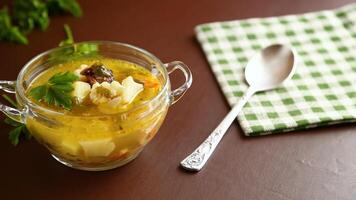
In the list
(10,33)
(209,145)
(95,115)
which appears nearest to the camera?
(95,115)

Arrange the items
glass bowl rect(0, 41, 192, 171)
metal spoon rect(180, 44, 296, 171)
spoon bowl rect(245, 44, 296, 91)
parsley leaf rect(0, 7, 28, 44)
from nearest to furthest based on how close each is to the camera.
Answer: glass bowl rect(0, 41, 192, 171) → metal spoon rect(180, 44, 296, 171) → spoon bowl rect(245, 44, 296, 91) → parsley leaf rect(0, 7, 28, 44)

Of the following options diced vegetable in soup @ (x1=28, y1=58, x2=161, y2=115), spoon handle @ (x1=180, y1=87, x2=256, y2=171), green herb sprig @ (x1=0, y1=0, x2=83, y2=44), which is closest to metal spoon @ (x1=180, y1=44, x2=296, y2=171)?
spoon handle @ (x1=180, y1=87, x2=256, y2=171)

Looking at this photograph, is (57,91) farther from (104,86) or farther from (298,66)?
(298,66)

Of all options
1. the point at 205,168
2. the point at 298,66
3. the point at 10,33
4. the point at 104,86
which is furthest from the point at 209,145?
the point at 10,33

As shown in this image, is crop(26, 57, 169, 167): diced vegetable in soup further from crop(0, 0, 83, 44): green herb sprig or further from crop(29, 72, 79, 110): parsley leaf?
crop(0, 0, 83, 44): green herb sprig

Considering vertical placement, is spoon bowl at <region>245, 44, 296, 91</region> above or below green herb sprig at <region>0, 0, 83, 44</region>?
below

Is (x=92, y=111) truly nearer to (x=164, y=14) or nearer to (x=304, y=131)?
(x=304, y=131)

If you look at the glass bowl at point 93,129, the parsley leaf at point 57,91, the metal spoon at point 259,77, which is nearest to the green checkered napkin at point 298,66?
the metal spoon at point 259,77

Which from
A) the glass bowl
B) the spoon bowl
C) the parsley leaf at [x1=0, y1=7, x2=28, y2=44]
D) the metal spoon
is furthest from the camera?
the parsley leaf at [x1=0, y1=7, x2=28, y2=44]
